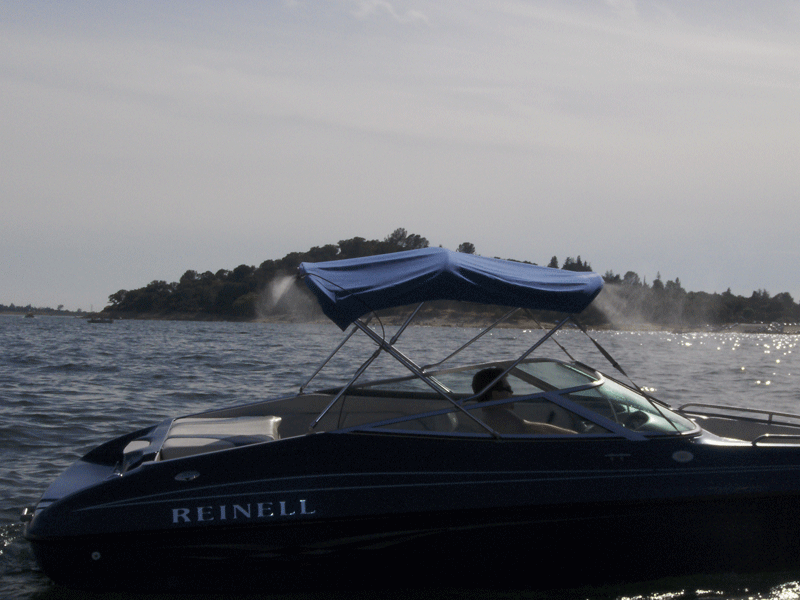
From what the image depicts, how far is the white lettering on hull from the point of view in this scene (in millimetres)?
4062

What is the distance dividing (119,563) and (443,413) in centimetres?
208

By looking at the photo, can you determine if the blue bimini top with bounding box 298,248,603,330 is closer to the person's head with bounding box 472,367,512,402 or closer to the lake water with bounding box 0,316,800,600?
the person's head with bounding box 472,367,512,402

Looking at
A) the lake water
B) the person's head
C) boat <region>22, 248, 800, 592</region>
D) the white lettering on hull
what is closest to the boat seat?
boat <region>22, 248, 800, 592</region>

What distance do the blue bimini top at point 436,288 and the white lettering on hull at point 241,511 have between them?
1.07 m

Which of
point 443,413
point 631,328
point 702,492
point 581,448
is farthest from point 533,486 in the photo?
point 631,328

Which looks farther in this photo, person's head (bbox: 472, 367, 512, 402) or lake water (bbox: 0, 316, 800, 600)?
person's head (bbox: 472, 367, 512, 402)

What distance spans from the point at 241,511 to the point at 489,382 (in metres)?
1.84

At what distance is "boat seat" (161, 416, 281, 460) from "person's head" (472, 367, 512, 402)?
1434mm

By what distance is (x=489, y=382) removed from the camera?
193 inches

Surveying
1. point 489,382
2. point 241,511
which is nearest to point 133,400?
point 241,511

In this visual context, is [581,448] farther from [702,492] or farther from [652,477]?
[702,492]

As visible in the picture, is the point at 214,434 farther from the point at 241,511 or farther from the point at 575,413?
the point at 575,413

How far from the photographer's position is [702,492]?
4.36 metres

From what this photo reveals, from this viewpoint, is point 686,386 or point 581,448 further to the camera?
point 686,386
